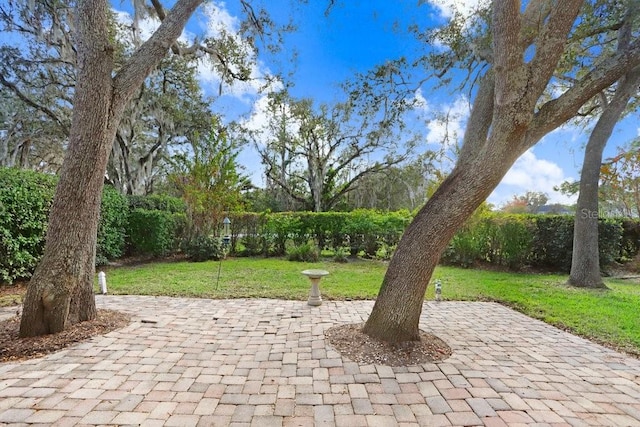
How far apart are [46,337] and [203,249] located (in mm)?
6241

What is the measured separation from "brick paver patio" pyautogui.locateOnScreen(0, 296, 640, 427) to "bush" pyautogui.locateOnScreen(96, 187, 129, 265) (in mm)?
4697

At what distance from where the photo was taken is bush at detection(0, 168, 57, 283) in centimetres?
534

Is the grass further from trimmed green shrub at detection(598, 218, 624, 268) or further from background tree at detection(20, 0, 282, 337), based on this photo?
background tree at detection(20, 0, 282, 337)

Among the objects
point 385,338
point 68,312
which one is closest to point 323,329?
point 385,338

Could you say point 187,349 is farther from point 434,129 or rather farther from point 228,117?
point 228,117

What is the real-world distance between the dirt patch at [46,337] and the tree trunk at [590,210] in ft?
26.8

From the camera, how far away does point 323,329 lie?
3.89m

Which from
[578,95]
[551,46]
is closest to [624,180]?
[578,95]

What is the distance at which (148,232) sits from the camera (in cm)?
923

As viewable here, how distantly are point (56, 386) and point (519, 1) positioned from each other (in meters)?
4.94

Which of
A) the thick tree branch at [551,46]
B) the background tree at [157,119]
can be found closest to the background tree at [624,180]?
the thick tree branch at [551,46]

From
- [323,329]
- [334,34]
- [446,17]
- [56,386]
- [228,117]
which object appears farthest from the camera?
[228,117]

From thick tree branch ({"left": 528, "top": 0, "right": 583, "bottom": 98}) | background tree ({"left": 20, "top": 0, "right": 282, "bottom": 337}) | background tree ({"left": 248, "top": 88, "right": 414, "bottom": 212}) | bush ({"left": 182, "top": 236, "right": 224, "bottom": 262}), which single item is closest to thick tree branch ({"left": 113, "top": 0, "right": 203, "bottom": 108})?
background tree ({"left": 20, "top": 0, "right": 282, "bottom": 337})

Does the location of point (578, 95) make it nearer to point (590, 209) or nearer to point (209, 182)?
point (590, 209)
